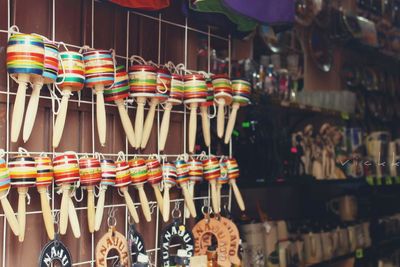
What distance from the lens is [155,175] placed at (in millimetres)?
1612

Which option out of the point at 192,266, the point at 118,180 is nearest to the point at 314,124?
the point at 192,266

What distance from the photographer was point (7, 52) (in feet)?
4.20

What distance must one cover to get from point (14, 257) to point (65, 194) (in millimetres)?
205

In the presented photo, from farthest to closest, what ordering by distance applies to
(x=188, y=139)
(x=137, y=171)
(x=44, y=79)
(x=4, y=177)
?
(x=188, y=139) < (x=137, y=171) < (x=44, y=79) < (x=4, y=177)

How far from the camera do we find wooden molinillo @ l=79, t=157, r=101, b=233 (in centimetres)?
141

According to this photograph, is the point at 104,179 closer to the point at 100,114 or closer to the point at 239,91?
the point at 100,114

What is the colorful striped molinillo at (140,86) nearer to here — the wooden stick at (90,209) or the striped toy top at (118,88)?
the striped toy top at (118,88)

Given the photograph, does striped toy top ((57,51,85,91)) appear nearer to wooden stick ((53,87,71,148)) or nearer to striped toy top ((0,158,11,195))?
wooden stick ((53,87,71,148))

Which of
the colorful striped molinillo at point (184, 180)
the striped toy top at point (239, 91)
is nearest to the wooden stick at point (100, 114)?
the colorful striped molinillo at point (184, 180)

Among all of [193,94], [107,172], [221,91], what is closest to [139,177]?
[107,172]

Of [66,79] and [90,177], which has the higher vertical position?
[66,79]

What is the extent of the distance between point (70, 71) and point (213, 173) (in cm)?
62

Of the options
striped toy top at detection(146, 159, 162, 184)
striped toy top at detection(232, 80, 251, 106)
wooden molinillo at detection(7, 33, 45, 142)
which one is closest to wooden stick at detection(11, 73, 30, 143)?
wooden molinillo at detection(7, 33, 45, 142)

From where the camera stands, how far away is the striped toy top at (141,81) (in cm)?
158
